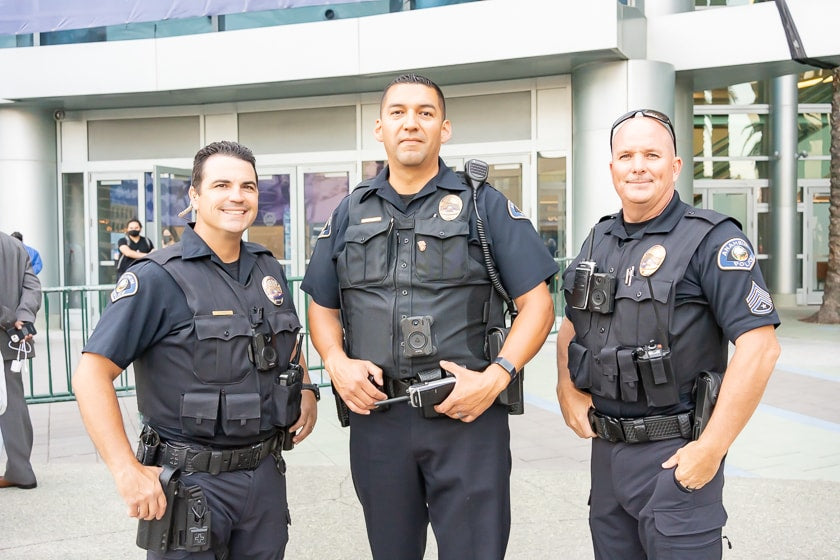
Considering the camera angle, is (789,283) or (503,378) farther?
(789,283)

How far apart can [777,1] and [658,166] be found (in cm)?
969

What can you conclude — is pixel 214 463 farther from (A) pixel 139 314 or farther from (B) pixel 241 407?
(A) pixel 139 314

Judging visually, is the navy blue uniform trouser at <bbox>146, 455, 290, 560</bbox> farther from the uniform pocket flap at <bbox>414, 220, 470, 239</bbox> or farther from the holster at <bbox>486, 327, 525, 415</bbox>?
the uniform pocket flap at <bbox>414, 220, 470, 239</bbox>

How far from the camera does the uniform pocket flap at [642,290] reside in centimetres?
256

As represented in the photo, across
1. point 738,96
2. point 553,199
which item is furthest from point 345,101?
point 738,96

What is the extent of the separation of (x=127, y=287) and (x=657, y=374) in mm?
1713

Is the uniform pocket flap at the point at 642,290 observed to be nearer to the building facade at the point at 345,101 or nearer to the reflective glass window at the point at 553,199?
the building facade at the point at 345,101

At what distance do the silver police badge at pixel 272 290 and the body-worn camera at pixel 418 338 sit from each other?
0.46m

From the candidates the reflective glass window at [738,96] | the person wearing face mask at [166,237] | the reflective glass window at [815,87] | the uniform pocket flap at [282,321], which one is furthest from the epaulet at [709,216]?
the reflective glass window at [815,87]

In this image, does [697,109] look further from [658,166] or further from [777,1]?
[658,166]

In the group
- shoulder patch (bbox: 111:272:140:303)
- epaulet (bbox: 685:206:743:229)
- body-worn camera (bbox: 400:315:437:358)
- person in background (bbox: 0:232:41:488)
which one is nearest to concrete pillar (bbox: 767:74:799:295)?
person in background (bbox: 0:232:41:488)

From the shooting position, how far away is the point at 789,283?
53.9 ft

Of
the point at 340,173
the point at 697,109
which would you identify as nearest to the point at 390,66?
the point at 340,173

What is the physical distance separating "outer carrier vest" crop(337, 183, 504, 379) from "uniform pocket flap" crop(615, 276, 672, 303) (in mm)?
498
